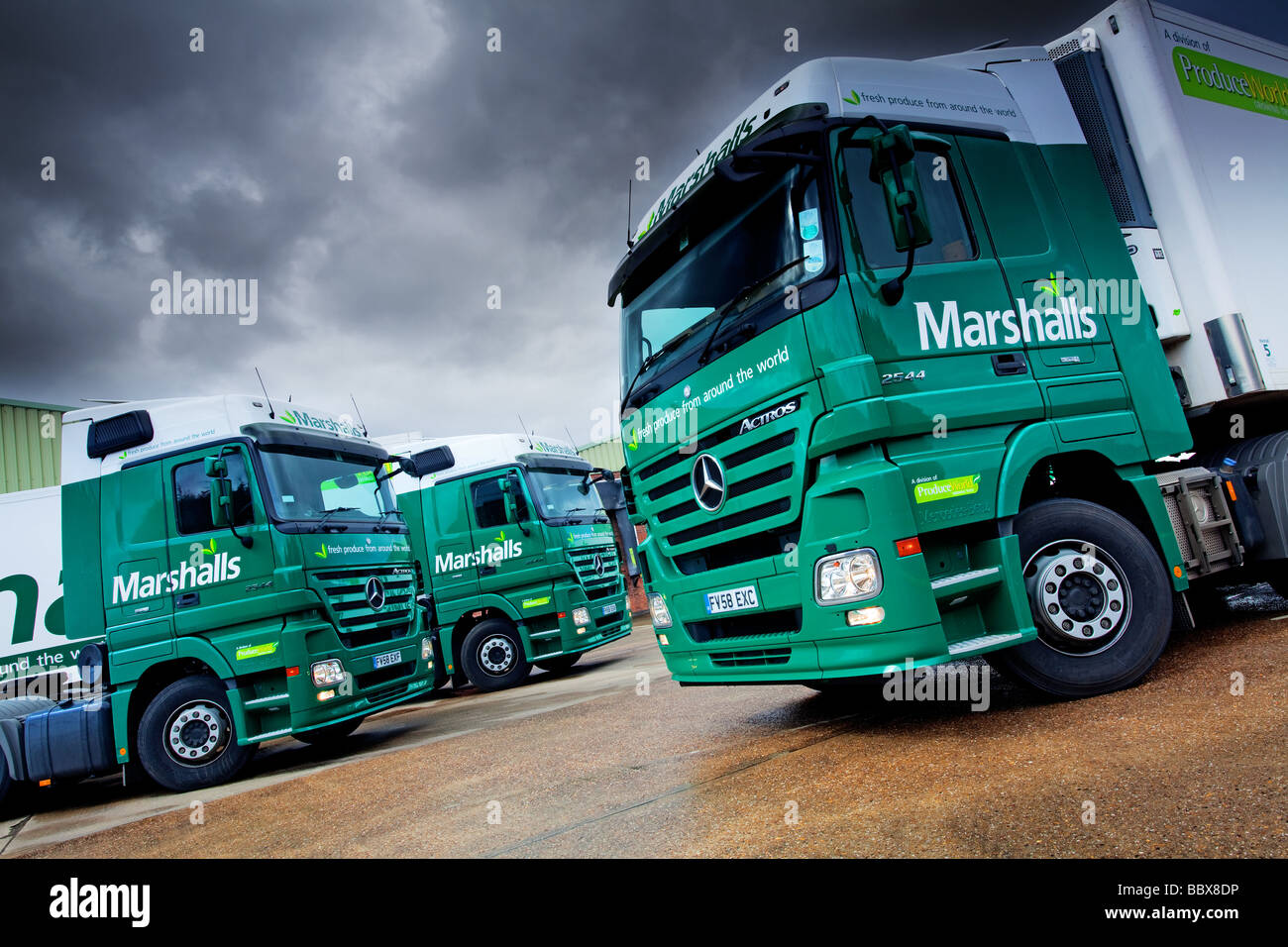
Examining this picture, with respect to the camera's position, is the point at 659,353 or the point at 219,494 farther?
the point at 219,494

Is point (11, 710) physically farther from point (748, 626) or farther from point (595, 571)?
point (748, 626)

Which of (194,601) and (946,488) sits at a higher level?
(194,601)

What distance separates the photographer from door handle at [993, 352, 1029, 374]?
13.3 feet

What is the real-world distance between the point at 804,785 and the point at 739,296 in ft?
8.02

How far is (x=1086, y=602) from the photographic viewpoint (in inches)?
159

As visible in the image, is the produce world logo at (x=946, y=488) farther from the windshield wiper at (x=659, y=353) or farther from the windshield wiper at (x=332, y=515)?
the windshield wiper at (x=332, y=515)

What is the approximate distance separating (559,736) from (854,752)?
2668 millimetres

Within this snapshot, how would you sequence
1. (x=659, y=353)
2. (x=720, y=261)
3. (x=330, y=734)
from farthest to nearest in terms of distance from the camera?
1. (x=330, y=734)
2. (x=659, y=353)
3. (x=720, y=261)

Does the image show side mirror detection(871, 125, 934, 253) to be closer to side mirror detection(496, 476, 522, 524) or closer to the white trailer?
side mirror detection(496, 476, 522, 524)

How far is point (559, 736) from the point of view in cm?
595

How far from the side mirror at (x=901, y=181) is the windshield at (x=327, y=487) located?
17.4 ft

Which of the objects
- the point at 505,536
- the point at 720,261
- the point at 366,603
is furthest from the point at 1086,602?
the point at 505,536

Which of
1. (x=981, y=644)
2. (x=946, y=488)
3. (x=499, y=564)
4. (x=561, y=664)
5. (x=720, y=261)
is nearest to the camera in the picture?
(x=981, y=644)
